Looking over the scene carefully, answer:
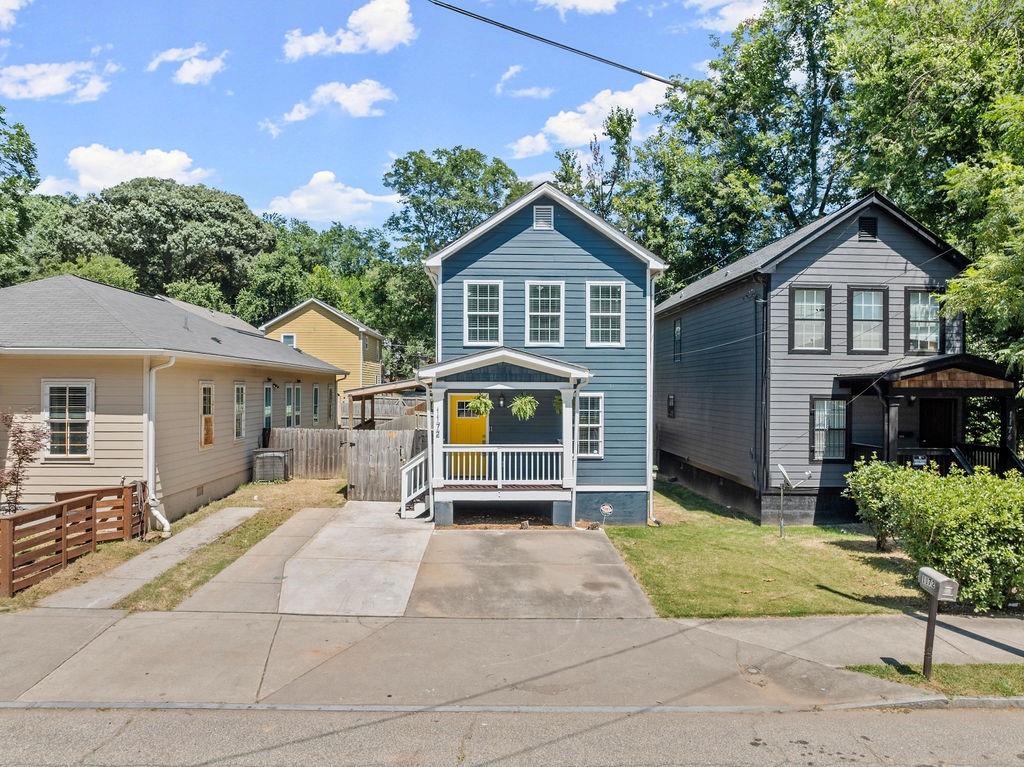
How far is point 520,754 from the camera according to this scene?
504 cm

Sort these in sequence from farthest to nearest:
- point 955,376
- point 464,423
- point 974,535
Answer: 1. point 464,423
2. point 955,376
3. point 974,535

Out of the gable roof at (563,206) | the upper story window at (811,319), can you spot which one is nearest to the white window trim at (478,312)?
the gable roof at (563,206)

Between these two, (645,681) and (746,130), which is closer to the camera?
(645,681)

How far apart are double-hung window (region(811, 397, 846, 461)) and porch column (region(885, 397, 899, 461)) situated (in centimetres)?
128

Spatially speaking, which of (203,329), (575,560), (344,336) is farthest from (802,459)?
(344,336)

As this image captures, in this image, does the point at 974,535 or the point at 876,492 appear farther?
the point at 876,492

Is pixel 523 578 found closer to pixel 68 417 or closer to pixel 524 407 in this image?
pixel 524 407

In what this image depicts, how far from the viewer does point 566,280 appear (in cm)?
1480

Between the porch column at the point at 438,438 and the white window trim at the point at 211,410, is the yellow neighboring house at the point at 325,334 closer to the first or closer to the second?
the white window trim at the point at 211,410

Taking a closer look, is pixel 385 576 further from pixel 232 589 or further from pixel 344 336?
pixel 344 336

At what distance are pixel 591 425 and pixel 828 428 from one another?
577 cm

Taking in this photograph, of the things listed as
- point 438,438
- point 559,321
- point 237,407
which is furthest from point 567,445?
point 237,407

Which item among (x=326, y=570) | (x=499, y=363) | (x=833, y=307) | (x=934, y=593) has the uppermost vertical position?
(x=833, y=307)

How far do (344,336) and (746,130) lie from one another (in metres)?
23.3
